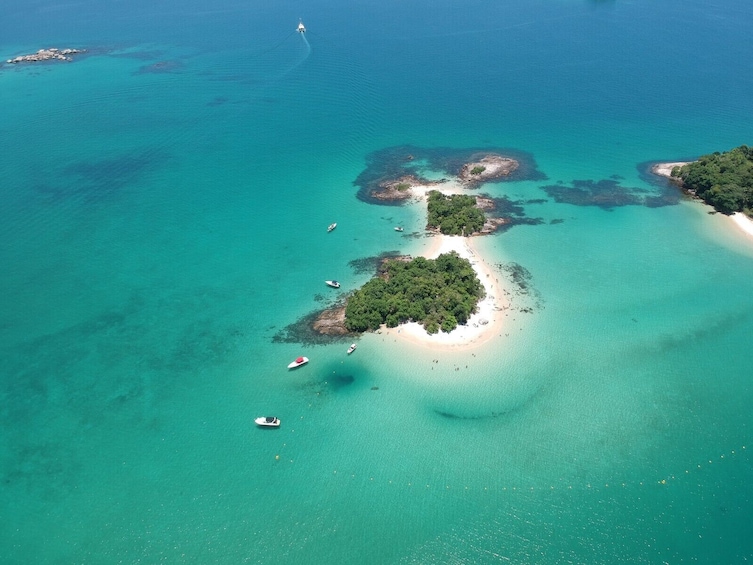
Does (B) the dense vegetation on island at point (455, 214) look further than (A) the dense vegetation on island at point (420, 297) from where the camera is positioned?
Yes

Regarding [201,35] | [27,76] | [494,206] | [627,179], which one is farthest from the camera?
[201,35]

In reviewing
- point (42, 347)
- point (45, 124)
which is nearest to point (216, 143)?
point (45, 124)

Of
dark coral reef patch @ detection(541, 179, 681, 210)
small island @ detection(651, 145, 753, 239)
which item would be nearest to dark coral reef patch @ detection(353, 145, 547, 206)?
dark coral reef patch @ detection(541, 179, 681, 210)

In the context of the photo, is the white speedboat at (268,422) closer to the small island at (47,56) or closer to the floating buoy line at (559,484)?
the floating buoy line at (559,484)

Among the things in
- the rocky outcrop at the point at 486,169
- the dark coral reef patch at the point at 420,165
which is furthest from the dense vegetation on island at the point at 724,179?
the rocky outcrop at the point at 486,169

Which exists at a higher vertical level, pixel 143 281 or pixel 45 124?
pixel 45 124

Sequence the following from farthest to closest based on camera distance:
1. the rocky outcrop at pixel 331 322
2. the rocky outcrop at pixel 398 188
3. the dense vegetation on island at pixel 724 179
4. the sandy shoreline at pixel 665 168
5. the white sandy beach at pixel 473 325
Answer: the sandy shoreline at pixel 665 168 < the rocky outcrop at pixel 398 188 < the dense vegetation on island at pixel 724 179 < the rocky outcrop at pixel 331 322 < the white sandy beach at pixel 473 325

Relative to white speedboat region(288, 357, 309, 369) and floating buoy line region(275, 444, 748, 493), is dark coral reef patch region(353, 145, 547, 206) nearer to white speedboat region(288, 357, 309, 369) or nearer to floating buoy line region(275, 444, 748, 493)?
white speedboat region(288, 357, 309, 369)

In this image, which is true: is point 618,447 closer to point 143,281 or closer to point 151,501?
point 151,501
